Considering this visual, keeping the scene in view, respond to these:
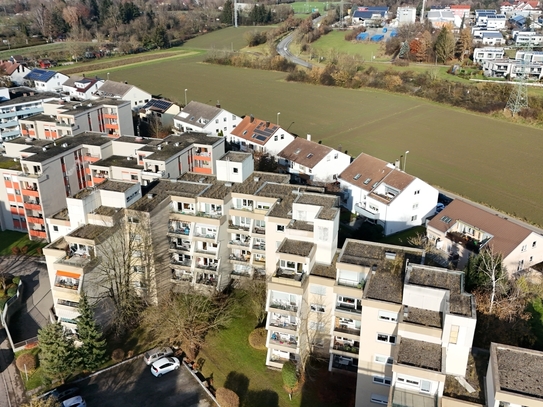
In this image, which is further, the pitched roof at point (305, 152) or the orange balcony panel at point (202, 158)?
the pitched roof at point (305, 152)

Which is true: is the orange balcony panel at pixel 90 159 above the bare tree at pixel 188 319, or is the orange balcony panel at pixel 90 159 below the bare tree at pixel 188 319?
above

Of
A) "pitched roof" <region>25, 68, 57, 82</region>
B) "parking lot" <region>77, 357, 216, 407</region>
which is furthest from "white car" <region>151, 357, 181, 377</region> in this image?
"pitched roof" <region>25, 68, 57, 82</region>

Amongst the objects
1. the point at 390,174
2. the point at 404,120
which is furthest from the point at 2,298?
the point at 404,120

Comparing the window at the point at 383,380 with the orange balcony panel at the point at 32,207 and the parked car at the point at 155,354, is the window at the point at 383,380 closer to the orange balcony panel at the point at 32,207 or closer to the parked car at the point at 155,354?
the parked car at the point at 155,354

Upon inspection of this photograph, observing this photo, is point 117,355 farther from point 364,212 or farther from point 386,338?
point 364,212

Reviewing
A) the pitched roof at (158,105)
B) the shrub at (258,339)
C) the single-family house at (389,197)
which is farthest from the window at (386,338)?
the pitched roof at (158,105)

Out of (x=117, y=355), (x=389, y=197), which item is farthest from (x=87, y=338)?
(x=389, y=197)

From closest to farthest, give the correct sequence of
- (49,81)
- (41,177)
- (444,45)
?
1. (41,177)
2. (49,81)
3. (444,45)
